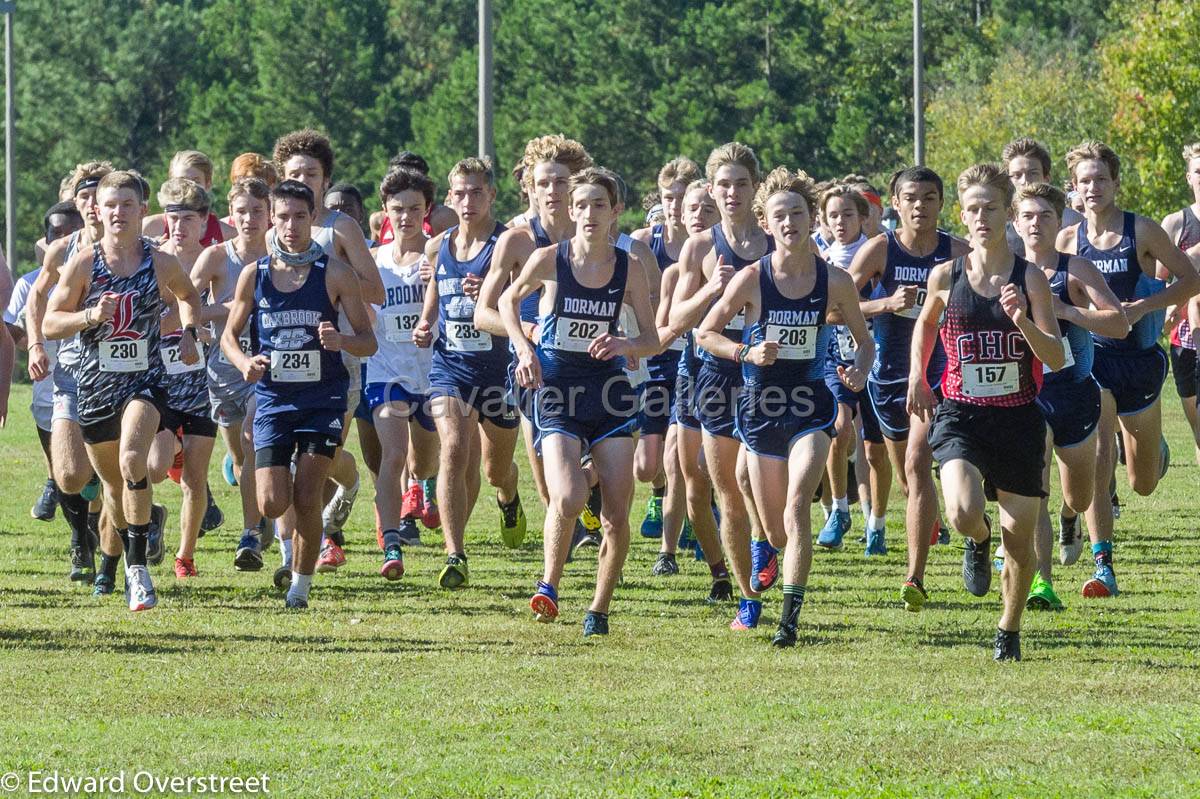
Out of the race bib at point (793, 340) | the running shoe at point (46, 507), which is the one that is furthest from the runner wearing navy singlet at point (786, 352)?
the running shoe at point (46, 507)

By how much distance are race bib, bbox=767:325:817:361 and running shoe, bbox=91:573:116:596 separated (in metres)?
3.69

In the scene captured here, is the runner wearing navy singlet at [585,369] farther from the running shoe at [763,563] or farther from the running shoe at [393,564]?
the running shoe at [393,564]

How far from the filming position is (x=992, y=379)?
8.40m

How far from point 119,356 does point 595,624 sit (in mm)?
2625

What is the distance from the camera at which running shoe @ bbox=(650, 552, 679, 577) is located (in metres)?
11.4

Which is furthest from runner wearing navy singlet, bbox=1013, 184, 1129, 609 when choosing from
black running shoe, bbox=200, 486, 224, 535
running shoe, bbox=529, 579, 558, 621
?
black running shoe, bbox=200, 486, 224, 535

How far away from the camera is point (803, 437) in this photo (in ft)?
29.6

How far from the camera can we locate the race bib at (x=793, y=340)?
359 inches

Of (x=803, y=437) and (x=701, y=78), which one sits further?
(x=701, y=78)

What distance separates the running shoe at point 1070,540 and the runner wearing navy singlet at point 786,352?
96.3 inches

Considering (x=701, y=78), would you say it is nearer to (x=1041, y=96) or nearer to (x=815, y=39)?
(x=815, y=39)

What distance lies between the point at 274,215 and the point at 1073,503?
4.08m

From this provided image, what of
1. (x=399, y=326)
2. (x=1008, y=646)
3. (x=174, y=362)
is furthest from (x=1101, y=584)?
(x=174, y=362)

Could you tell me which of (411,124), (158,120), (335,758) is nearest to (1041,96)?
(411,124)
